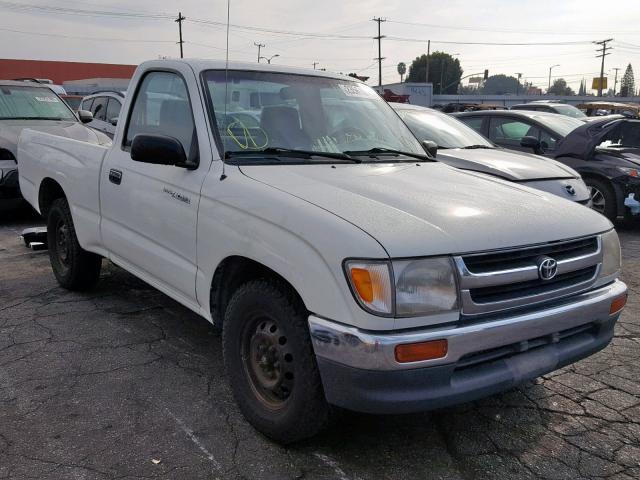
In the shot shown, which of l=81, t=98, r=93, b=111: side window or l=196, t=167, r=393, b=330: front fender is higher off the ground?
l=81, t=98, r=93, b=111: side window

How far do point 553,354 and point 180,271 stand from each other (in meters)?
2.04

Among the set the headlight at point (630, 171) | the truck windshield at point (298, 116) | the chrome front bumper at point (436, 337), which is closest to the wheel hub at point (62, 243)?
the truck windshield at point (298, 116)

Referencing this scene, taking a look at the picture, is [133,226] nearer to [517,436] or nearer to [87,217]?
[87,217]

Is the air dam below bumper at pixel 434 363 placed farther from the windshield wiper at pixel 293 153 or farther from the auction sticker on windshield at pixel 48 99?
the auction sticker on windshield at pixel 48 99

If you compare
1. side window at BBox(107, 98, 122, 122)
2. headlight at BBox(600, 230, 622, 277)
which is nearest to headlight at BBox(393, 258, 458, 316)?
headlight at BBox(600, 230, 622, 277)

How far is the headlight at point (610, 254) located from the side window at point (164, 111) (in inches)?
87.9

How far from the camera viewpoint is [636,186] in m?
8.16

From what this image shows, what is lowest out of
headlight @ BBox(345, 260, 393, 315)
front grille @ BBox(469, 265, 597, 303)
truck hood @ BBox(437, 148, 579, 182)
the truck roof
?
front grille @ BBox(469, 265, 597, 303)

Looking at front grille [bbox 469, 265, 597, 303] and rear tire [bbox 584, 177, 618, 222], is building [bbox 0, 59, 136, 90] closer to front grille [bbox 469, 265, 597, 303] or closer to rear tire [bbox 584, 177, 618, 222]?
rear tire [bbox 584, 177, 618, 222]

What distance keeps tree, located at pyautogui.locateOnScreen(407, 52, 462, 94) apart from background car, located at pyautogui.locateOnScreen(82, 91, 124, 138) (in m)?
98.2

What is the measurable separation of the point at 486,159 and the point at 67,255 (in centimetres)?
441

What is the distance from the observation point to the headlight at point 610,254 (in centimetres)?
311

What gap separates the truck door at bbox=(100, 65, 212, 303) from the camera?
11.3 ft

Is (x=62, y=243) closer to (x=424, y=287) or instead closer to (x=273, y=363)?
(x=273, y=363)
